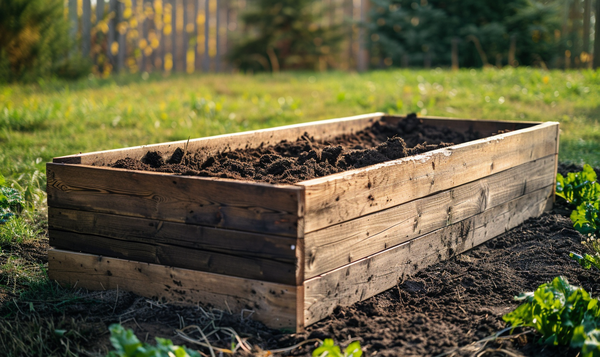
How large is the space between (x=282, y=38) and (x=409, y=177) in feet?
30.8

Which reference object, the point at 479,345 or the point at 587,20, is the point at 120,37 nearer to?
the point at 587,20

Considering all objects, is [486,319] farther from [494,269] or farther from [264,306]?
[264,306]

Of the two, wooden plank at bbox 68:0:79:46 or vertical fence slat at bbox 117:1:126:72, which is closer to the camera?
wooden plank at bbox 68:0:79:46

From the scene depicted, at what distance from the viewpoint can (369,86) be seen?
7.93 metres

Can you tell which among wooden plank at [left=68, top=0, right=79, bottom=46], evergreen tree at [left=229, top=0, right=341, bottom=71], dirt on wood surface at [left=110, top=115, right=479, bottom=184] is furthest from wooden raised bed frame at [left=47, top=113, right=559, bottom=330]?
evergreen tree at [left=229, top=0, right=341, bottom=71]

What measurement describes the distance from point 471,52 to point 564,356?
9661mm

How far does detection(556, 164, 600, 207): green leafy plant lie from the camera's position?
3.56 meters

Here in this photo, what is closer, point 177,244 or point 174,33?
point 177,244

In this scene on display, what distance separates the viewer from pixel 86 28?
9.13 metres

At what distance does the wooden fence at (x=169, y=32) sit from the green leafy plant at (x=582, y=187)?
7.67 m

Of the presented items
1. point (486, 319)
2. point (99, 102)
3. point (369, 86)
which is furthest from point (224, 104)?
point (486, 319)

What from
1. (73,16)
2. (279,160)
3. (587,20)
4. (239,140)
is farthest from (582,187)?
(73,16)

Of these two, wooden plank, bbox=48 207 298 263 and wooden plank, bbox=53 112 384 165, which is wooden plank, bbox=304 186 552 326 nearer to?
wooden plank, bbox=48 207 298 263

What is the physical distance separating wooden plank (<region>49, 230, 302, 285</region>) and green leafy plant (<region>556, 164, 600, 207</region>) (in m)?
2.34
